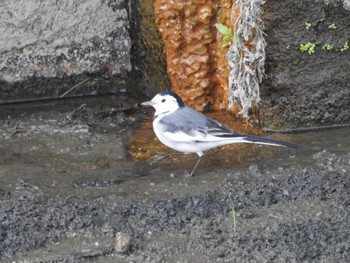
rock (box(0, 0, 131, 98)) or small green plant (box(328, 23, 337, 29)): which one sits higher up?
small green plant (box(328, 23, 337, 29))

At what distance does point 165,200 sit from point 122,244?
0.68 metres

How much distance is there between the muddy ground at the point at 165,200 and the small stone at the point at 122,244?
3 centimetres

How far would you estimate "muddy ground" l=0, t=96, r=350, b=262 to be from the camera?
4.64m

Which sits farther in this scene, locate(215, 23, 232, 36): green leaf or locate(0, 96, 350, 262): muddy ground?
locate(215, 23, 232, 36): green leaf

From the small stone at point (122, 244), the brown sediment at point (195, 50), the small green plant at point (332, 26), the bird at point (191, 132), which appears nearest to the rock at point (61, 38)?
the brown sediment at point (195, 50)

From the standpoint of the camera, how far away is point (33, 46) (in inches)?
290

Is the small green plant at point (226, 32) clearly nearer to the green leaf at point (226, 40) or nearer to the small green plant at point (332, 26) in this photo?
the green leaf at point (226, 40)

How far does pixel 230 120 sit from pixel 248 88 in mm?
495

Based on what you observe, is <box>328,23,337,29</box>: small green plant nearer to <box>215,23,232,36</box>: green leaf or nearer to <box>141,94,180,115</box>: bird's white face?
<box>215,23,232,36</box>: green leaf

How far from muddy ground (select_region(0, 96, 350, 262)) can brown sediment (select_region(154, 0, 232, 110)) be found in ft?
2.21

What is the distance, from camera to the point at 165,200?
17.2 ft

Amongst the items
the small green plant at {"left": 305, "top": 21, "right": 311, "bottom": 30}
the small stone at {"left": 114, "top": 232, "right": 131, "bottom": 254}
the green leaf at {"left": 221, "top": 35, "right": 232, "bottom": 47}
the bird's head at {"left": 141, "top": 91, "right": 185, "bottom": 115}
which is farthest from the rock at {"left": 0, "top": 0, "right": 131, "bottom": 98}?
the small stone at {"left": 114, "top": 232, "right": 131, "bottom": 254}

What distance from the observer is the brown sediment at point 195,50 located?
6.81 meters

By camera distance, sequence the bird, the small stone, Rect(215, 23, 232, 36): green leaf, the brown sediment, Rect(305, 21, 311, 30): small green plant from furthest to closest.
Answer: the brown sediment
Rect(215, 23, 232, 36): green leaf
Rect(305, 21, 311, 30): small green plant
the bird
the small stone
